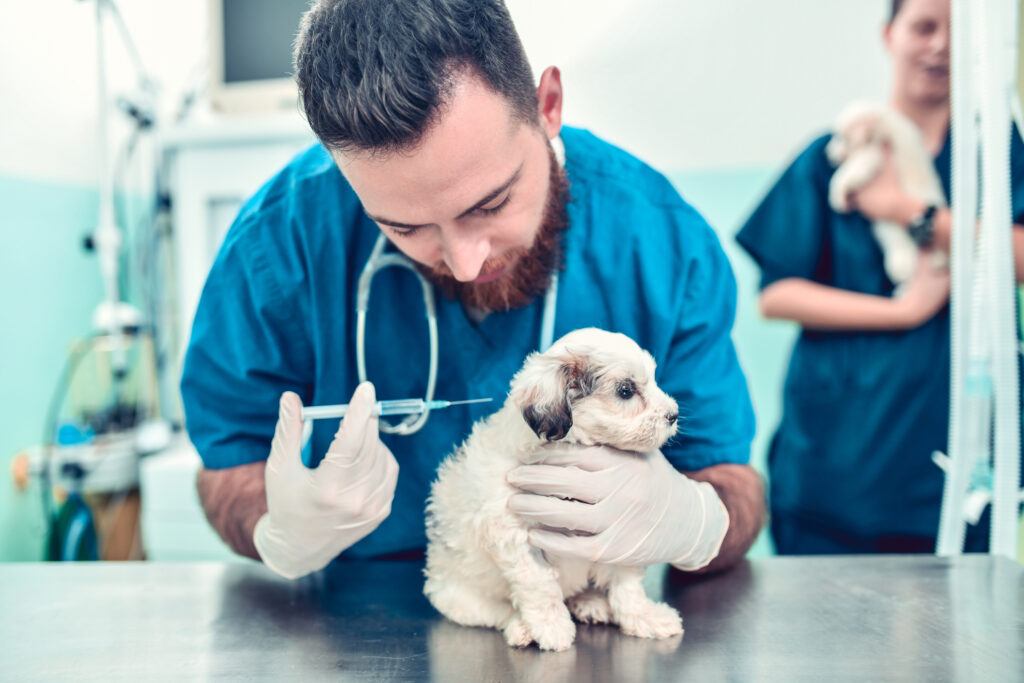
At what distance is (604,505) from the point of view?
80 cm

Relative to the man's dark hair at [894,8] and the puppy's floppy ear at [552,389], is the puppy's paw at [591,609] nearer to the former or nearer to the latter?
the puppy's floppy ear at [552,389]

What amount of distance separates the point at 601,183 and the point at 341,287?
1.29 feet

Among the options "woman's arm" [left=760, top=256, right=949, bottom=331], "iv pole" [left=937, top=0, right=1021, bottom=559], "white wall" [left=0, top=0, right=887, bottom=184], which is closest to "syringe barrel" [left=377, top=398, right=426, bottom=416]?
"white wall" [left=0, top=0, right=887, bottom=184]

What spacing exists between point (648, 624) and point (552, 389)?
314 millimetres

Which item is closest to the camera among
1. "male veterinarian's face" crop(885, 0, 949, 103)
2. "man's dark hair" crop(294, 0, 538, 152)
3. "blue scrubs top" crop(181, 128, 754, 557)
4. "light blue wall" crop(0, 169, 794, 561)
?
"man's dark hair" crop(294, 0, 538, 152)

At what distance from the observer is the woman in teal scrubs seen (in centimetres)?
152

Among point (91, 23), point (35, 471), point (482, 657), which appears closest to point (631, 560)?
point (482, 657)

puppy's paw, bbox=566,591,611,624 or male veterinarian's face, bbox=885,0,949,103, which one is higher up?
male veterinarian's face, bbox=885,0,949,103

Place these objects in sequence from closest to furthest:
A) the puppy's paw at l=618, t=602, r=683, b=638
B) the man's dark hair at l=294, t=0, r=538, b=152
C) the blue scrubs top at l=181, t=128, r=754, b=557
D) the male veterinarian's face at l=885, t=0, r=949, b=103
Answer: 1. the man's dark hair at l=294, t=0, r=538, b=152
2. the puppy's paw at l=618, t=602, r=683, b=638
3. the blue scrubs top at l=181, t=128, r=754, b=557
4. the male veterinarian's face at l=885, t=0, r=949, b=103

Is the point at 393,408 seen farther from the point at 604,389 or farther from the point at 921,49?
the point at 921,49

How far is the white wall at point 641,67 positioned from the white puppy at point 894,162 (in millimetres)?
65

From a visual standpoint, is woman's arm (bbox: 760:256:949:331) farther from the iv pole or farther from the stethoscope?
the stethoscope

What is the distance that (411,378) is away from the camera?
3.29 ft

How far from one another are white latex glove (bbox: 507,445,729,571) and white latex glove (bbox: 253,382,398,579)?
0.19 meters
